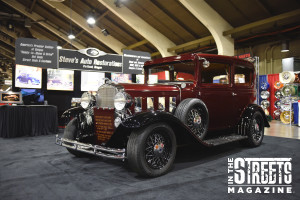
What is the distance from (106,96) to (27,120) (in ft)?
12.3

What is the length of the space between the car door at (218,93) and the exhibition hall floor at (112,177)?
0.54 metres

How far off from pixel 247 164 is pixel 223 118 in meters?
0.89

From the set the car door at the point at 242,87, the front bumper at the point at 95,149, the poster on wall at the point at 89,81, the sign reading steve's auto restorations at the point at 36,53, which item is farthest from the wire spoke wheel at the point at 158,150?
the poster on wall at the point at 89,81

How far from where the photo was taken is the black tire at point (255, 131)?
382cm

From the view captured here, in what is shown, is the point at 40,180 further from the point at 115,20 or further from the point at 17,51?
the point at 115,20

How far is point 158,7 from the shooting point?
9359mm

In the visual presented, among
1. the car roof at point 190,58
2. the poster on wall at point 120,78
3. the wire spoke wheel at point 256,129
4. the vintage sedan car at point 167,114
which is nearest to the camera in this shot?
the vintage sedan car at point 167,114

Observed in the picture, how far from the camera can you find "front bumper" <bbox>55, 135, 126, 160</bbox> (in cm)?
227

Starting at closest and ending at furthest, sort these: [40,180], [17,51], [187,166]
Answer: [40,180], [187,166], [17,51]

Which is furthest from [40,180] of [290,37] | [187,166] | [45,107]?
[290,37]

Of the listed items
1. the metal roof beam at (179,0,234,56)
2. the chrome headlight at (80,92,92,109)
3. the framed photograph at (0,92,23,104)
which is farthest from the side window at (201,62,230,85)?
the metal roof beam at (179,0,234,56)

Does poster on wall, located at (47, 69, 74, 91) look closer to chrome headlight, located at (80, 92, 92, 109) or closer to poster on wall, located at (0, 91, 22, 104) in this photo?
poster on wall, located at (0, 91, 22, 104)

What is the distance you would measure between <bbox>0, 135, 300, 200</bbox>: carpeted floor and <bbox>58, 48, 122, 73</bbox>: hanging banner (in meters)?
3.09

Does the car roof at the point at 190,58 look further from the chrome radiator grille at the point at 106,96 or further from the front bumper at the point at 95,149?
the front bumper at the point at 95,149
